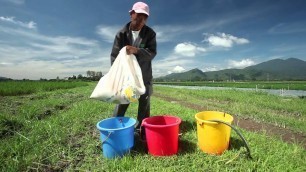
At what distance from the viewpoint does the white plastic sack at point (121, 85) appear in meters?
2.74

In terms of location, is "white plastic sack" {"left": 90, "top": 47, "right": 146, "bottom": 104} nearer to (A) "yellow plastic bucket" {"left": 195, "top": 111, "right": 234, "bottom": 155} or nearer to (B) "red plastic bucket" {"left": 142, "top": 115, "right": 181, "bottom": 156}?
(B) "red plastic bucket" {"left": 142, "top": 115, "right": 181, "bottom": 156}

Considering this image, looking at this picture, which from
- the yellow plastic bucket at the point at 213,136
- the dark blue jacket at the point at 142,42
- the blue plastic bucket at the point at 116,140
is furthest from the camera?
A: the dark blue jacket at the point at 142,42

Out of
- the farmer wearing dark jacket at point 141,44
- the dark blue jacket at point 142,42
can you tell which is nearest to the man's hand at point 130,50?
the farmer wearing dark jacket at point 141,44

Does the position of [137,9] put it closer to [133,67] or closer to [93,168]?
[133,67]

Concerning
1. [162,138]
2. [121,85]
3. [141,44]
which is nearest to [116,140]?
[162,138]

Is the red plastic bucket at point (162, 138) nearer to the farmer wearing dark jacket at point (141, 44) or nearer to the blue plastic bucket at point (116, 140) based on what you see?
the blue plastic bucket at point (116, 140)

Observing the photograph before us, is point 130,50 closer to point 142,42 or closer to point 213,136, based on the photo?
point 142,42

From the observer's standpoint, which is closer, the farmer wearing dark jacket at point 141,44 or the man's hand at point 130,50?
the man's hand at point 130,50

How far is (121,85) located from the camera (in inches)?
111

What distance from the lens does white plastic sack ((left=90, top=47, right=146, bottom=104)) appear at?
274cm

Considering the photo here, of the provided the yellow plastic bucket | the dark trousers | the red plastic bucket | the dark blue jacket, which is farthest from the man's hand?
the yellow plastic bucket

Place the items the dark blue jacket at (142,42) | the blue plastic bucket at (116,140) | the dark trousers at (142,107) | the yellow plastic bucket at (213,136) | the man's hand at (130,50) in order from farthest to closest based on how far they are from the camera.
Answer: the dark trousers at (142,107) → the dark blue jacket at (142,42) → the man's hand at (130,50) → the yellow plastic bucket at (213,136) → the blue plastic bucket at (116,140)

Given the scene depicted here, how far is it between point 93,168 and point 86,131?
4.72ft

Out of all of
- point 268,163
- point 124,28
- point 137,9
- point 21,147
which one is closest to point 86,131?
point 21,147
